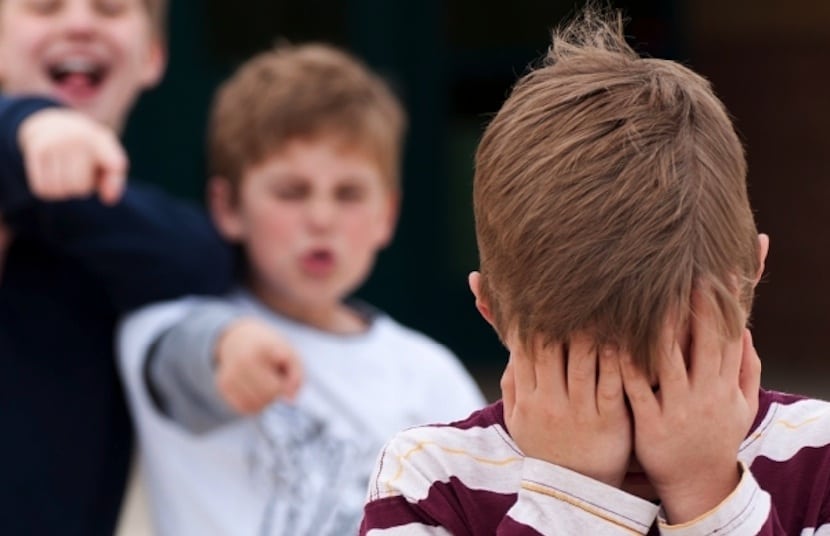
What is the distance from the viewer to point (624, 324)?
1295mm

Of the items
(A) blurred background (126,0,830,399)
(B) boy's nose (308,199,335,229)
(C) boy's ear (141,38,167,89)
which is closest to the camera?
(B) boy's nose (308,199,335,229)

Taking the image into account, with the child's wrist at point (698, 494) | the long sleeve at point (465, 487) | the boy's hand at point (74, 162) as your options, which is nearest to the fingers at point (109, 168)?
the boy's hand at point (74, 162)

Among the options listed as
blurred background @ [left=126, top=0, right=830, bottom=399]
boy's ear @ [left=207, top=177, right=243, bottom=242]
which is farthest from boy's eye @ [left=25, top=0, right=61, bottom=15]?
blurred background @ [left=126, top=0, right=830, bottom=399]

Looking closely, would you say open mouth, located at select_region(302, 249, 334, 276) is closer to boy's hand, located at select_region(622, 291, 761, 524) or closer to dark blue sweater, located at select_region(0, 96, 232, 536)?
dark blue sweater, located at select_region(0, 96, 232, 536)

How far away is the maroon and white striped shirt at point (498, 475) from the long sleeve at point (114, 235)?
44.4 inches

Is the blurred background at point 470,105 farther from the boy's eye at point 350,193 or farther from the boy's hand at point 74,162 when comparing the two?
the boy's hand at point 74,162

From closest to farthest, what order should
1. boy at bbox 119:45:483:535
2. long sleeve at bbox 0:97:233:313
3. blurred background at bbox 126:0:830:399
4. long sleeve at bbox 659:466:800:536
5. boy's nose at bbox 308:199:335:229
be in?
long sleeve at bbox 659:466:800:536
long sleeve at bbox 0:97:233:313
boy at bbox 119:45:483:535
boy's nose at bbox 308:199:335:229
blurred background at bbox 126:0:830:399

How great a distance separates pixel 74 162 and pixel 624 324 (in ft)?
3.76

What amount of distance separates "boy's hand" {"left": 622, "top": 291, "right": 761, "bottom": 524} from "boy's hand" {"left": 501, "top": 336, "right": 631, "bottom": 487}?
0.05 ft

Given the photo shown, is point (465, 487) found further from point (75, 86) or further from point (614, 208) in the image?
point (75, 86)

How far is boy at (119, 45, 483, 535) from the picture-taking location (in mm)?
2533

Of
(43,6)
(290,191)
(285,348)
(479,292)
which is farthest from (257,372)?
(479,292)

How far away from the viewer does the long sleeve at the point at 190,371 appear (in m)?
2.48

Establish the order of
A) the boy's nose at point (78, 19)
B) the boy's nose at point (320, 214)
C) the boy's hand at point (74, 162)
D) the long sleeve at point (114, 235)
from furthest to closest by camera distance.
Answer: the boy's nose at point (320, 214)
the boy's nose at point (78, 19)
the long sleeve at point (114, 235)
the boy's hand at point (74, 162)
